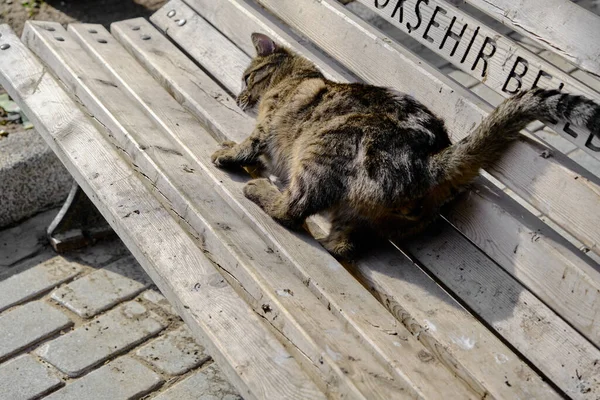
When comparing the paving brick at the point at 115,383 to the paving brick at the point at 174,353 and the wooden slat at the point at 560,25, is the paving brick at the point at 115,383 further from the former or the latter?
the wooden slat at the point at 560,25

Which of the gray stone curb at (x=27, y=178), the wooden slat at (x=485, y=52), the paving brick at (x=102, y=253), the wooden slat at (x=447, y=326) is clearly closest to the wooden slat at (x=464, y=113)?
the wooden slat at (x=485, y=52)

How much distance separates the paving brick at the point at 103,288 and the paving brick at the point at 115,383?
45cm

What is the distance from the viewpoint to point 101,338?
4.02 metres

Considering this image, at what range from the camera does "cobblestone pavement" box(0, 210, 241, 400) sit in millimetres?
3734

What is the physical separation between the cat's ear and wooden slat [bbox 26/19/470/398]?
0.54 m

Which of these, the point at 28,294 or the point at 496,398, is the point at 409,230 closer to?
the point at 496,398

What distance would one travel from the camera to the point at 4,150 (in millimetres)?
4762

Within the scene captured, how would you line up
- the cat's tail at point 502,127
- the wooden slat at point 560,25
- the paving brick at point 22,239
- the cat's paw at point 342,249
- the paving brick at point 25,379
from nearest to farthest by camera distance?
1. the cat's tail at point 502,127
2. the wooden slat at point 560,25
3. the cat's paw at point 342,249
4. the paving brick at point 25,379
5. the paving brick at point 22,239

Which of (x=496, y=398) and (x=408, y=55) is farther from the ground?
(x=408, y=55)

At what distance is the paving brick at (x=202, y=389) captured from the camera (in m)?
3.71

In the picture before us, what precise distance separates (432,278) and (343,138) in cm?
69

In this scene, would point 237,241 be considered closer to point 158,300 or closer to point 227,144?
point 227,144

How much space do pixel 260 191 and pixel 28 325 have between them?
1495 mm

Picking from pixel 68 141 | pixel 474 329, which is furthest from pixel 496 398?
pixel 68 141
